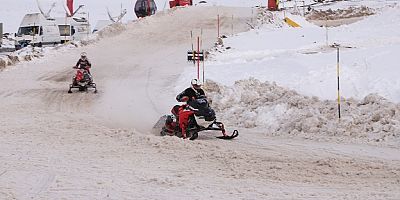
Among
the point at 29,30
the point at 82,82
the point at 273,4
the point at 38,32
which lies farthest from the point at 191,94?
the point at 273,4

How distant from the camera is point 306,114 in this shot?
12.5 m

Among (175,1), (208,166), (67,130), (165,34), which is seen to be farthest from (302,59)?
(175,1)

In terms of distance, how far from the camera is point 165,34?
39.1m

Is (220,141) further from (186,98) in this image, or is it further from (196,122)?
(186,98)

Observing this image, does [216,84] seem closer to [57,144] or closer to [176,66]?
[57,144]

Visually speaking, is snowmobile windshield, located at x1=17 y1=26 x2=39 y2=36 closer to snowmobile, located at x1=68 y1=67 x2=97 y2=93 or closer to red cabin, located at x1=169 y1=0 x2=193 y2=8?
red cabin, located at x1=169 y1=0 x2=193 y2=8

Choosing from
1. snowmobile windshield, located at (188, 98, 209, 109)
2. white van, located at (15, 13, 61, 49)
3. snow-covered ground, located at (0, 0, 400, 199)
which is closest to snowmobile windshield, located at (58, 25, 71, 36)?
white van, located at (15, 13, 61, 49)

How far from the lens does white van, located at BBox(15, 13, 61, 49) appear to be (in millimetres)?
43369

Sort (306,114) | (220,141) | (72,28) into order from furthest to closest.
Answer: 1. (72,28)
2. (306,114)
3. (220,141)

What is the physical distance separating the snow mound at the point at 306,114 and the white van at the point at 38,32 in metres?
31.2

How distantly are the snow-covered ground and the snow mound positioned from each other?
0.03m

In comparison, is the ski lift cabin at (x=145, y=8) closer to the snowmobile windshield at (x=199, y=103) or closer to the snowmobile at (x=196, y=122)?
the snowmobile at (x=196, y=122)

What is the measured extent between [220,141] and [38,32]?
3530 cm

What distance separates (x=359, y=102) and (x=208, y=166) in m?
5.11
